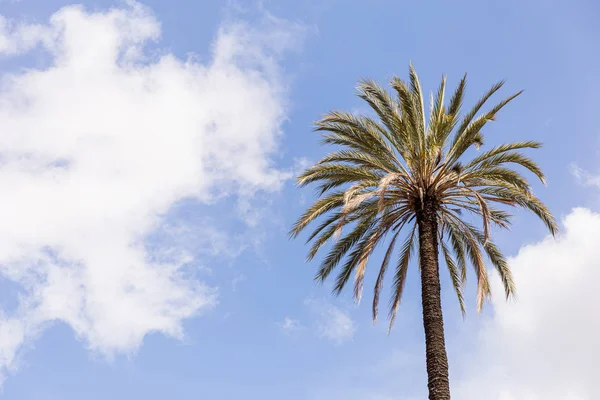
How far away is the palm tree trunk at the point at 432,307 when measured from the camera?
16.1 m

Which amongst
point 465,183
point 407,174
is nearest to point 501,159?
point 465,183

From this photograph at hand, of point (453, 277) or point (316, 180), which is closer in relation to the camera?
point (316, 180)

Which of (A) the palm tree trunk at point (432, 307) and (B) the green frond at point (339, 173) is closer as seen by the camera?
(A) the palm tree trunk at point (432, 307)

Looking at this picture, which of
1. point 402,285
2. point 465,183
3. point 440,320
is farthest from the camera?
point 402,285

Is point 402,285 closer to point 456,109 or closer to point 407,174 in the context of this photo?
point 407,174

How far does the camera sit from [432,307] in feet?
56.0

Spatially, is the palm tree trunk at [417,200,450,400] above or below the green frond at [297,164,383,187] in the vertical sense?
below

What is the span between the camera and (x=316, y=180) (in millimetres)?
18969

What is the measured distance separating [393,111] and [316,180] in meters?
3.01

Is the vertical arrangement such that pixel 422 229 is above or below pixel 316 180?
below

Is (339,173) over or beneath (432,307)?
over

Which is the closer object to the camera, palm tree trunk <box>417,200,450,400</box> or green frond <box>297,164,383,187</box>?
palm tree trunk <box>417,200,450,400</box>

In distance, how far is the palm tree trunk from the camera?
52.7ft

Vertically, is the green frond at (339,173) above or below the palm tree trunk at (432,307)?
above
